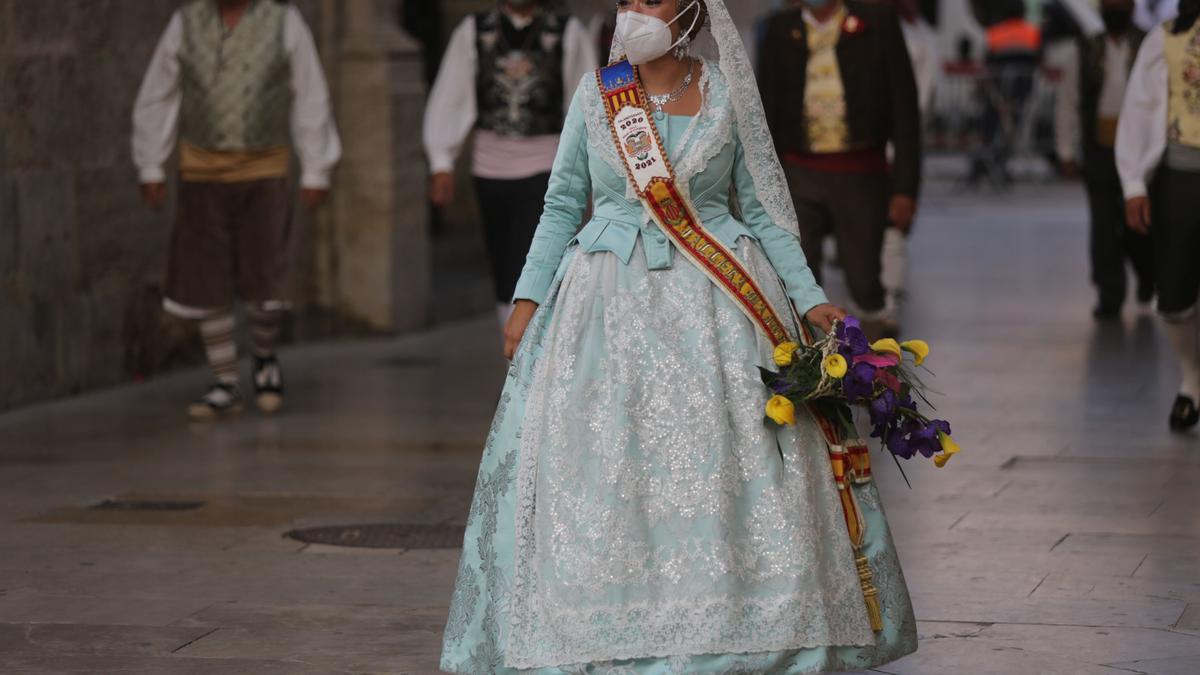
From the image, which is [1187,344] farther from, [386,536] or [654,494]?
[654,494]

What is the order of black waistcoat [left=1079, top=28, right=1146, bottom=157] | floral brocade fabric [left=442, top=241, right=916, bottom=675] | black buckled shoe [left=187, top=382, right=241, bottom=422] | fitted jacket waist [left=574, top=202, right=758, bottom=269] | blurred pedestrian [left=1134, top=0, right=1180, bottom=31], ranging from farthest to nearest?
blurred pedestrian [left=1134, top=0, right=1180, bottom=31] → black waistcoat [left=1079, top=28, right=1146, bottom=157] → black buckled shoe [left=187, top=382, right=241, bottom=422] → fitted jacket waist [left=574, top=202, right=758, bottom=269] → floral brocade fabric [left=442, top=241, right=916, bottom=675]

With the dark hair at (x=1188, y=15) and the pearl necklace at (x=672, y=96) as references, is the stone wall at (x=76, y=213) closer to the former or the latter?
the dark hair at (x=1188, y=15)

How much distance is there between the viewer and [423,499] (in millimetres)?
8375

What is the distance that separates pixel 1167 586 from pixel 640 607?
2107 millimetres

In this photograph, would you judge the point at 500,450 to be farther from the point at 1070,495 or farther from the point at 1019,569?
the point at 1070,495

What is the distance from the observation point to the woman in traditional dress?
5.25 m

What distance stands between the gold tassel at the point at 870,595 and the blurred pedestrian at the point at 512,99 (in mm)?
4714

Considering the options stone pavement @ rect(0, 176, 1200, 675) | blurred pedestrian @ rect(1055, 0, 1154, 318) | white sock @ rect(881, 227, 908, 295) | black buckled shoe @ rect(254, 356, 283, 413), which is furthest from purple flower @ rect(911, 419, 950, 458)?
blurred pedestrian @ rect(1055, 0, 1154, 318)

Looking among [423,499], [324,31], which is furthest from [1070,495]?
[324,31]

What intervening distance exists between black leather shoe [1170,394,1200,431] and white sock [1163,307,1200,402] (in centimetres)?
3

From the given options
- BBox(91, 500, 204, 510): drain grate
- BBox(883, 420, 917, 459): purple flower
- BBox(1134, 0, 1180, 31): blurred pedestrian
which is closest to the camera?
BBox(883, 420, 917, 459): purple flower

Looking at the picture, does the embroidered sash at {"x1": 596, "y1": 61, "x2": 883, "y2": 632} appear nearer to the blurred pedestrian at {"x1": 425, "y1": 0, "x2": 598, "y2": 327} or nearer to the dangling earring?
the dangling earring

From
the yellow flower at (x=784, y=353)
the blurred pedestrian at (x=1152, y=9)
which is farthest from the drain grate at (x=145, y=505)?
the blurred pedestrian at (x=1152, y=9)

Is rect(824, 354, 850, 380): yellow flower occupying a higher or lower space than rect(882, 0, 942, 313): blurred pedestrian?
higher
